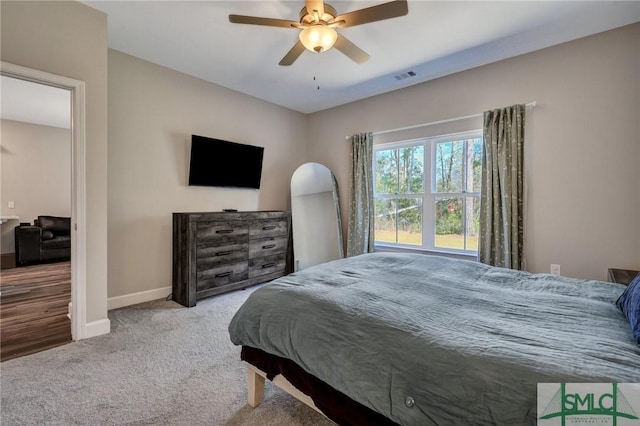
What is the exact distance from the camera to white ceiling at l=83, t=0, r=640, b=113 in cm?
230

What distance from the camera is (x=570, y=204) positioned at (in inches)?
109

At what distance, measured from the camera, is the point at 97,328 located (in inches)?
96.0

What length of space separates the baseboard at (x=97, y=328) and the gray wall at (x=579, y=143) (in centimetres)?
415

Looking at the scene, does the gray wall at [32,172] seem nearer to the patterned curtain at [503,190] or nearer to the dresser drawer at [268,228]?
the dresser drawer at [268,228]

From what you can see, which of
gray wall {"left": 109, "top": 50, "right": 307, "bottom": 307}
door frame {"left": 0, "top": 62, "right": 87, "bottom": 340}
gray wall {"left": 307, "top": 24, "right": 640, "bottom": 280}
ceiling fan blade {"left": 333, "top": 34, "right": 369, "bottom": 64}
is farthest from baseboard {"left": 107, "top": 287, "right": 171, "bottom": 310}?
gray wall {"left": 307, "top": 24, "right": 640, "bottom": 280}

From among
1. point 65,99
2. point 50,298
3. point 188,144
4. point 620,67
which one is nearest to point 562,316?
point 620,67

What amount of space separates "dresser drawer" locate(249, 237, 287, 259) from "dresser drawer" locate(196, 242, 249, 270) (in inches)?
4.2

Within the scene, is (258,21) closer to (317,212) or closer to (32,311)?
(317,212)

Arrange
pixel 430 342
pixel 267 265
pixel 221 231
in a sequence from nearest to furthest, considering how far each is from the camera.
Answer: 1. pixel 430 342
2. pixel 221 231
3. pixel 267 265

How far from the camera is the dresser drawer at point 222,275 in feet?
10.7

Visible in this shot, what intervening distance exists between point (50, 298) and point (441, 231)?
4816mm

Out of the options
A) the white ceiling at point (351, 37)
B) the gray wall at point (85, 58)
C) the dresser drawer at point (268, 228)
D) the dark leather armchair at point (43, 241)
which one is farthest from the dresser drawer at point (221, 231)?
the dark leather armchair at point (43, 241)

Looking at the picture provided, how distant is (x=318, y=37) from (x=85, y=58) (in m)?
1.99

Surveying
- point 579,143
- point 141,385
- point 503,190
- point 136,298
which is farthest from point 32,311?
point 579,143
